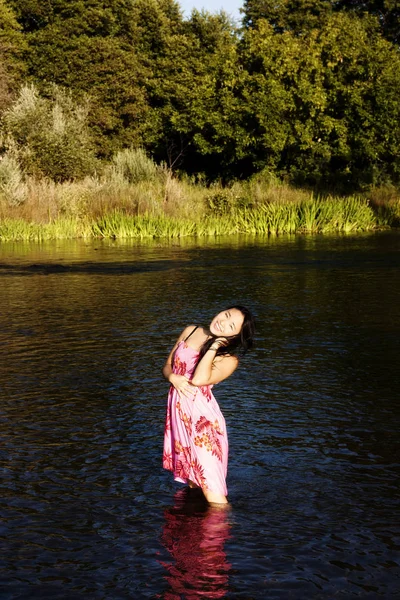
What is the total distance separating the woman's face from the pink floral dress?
278mm

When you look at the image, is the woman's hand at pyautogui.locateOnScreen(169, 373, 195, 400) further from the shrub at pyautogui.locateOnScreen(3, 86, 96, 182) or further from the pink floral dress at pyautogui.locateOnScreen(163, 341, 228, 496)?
the shrub at pyautogui.locateOnScreen(3, 86, 96, 182)

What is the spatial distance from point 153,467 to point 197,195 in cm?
2752

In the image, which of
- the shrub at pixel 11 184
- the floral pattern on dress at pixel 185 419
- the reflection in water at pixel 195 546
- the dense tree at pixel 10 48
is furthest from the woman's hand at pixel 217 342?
the dense tree at pixel 10 48

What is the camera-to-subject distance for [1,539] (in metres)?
4.98

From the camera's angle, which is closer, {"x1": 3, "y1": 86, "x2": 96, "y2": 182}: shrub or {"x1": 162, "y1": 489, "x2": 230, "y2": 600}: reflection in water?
{"x1": 162, "y1": 489, "x2": 230, "y2": 600}: reflection in water

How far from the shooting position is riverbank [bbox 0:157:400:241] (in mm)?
29625

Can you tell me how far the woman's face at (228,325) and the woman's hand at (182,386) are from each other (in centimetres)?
34

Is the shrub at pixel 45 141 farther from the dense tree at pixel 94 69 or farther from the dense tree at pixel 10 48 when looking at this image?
the dense tree at pixel 94 69

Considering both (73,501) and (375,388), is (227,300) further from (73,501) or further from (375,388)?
(73,501)

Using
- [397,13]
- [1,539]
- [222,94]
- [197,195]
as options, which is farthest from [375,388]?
[397,13]

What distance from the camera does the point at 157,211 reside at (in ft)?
99.2

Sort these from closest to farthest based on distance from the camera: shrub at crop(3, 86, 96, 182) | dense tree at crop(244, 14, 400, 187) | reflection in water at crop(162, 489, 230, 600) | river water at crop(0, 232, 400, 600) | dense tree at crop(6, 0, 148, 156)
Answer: reflection in water at crop(162, 489, 230, 600)
river water at crop(0, 232, 400, 600)
shrub at crop(3, 86, 96, 182)
dense tree at crop(244, 14, 400, 187)
dense tree at crop(6, 0, 148, 156)

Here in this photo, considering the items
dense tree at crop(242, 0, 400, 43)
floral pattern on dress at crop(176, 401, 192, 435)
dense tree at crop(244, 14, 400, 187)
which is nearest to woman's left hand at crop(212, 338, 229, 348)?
floral pattern on dress at crop(176, 401, 192, 435)

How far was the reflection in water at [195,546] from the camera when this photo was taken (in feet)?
14.4
